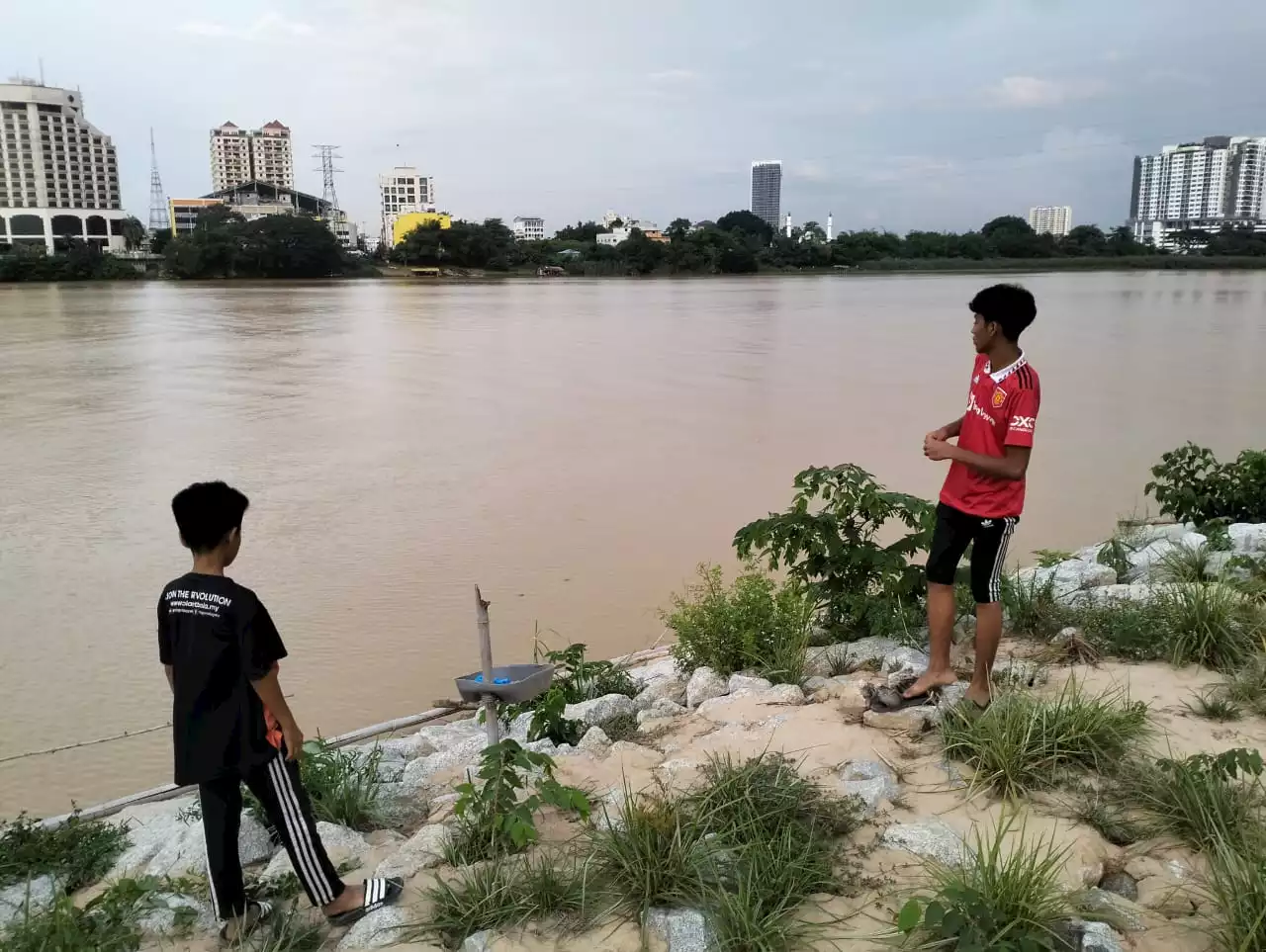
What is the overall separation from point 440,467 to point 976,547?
727 centimetres

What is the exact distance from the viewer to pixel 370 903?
Result: 224 centimetres

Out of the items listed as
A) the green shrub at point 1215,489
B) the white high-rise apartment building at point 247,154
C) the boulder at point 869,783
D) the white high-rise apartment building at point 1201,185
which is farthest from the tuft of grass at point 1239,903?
the white high-rise apartment building at point 247,154

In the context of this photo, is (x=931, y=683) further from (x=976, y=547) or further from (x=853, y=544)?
(x=853, y=544)

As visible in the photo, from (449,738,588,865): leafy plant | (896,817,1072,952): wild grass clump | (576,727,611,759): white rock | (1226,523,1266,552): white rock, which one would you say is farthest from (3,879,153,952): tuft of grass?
(1226,523,1266,552): white rock

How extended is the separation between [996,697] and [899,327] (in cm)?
2378

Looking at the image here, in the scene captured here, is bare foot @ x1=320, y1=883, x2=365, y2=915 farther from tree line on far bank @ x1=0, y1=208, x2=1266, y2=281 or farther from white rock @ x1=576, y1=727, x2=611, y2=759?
tree line on far bank @ x1=0, y1=208, x2=1266, y2=281

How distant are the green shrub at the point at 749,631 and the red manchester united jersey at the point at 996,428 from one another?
1.11 m

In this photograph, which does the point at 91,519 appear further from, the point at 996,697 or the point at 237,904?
the point at 996,697

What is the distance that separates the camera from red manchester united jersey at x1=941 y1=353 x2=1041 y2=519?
2.91 meters

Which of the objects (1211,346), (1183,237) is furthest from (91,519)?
(1183,237)

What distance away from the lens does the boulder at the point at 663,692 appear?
3799mm

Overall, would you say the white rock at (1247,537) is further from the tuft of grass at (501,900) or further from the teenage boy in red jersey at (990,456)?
the tuft of grass at (501,900)

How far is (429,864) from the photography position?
244 cm

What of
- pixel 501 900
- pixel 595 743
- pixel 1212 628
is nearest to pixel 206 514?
pixel 501 900
